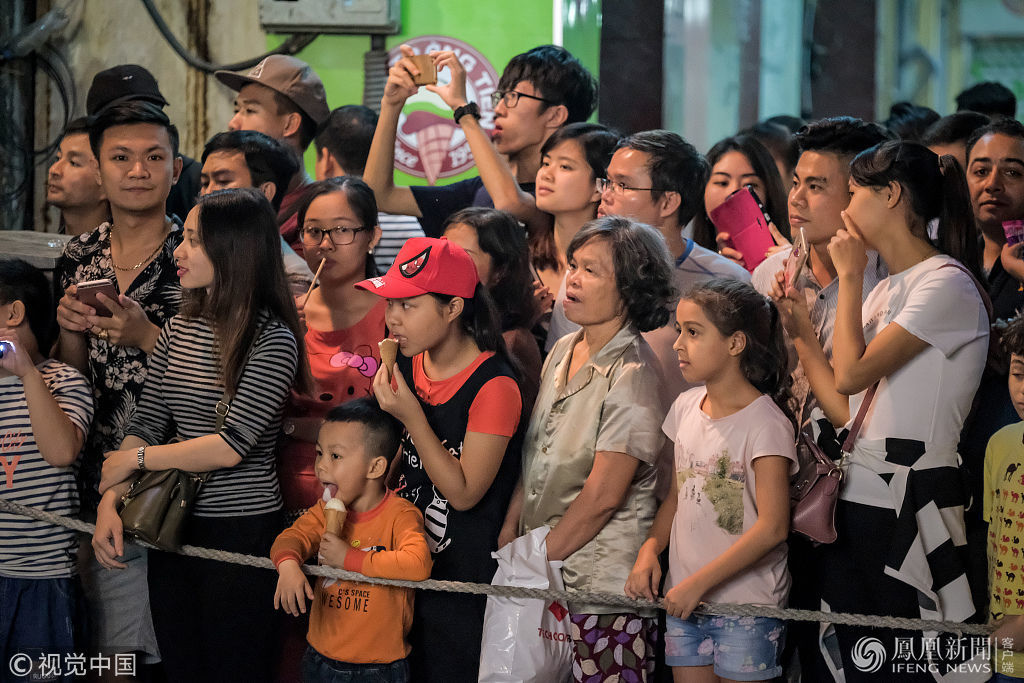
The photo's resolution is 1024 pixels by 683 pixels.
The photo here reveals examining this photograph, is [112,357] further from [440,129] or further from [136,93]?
[440,129]

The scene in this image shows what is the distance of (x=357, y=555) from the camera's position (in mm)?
2854

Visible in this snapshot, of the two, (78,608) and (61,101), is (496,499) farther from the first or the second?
(61,101)

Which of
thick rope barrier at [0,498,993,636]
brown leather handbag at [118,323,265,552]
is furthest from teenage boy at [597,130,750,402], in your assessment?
brown leather handbag at [118,323,265,552]

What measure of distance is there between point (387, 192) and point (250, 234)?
3.08 feet

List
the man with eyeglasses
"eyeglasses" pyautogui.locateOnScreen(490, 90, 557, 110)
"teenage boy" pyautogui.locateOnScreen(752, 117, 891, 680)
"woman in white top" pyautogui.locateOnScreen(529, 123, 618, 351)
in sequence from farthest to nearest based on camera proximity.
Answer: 1. "eyeglasses" pyautogui.locateOnScreen(490, 90, 557, 110)
2. the man with eyeglasses
3. "woman in white top" pyautogui.locateOnScreen(529, 123, 618, 351)
4. "teenage boy" pyautogui.locateOnScreen(752, 117, 891, 680)

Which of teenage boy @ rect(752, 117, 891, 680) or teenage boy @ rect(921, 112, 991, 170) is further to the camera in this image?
teenage boy @ rect(921, 112, 991, 170)

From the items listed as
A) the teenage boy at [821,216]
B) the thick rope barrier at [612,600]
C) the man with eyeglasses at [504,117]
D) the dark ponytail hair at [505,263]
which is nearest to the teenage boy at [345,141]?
the man with eyeglasses at [504,117]

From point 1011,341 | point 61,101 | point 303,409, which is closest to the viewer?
point 1011,341

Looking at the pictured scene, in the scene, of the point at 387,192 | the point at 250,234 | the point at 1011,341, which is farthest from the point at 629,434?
the point at 387,192

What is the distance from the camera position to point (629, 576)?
9.26 ft

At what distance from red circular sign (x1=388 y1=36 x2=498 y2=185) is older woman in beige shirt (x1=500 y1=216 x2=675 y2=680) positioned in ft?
10.2

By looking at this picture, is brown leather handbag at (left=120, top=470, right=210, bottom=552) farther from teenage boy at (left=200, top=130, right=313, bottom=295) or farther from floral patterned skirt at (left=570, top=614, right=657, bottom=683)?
teenage boy at (left=200, top=130, right=313, bottom=295)

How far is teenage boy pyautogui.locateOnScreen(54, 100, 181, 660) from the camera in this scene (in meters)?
3.33

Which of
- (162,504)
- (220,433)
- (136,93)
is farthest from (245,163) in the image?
(162,504)
